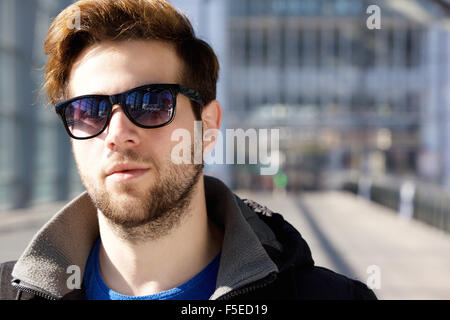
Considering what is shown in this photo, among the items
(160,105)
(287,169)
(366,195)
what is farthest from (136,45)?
(287,169)

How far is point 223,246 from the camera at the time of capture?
169cm

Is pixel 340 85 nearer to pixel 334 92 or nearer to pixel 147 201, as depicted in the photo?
pixel 334 92

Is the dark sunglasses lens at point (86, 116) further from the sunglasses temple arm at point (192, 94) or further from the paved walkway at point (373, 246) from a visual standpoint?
the paved walkway at point (373, 246)

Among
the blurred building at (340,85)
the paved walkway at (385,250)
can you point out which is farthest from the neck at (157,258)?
the blurred building at (340,85)

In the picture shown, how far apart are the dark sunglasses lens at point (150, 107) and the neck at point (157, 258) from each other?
0.92 ft

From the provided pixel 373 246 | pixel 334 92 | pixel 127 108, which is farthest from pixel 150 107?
pixel 334 92

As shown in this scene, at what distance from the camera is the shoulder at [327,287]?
159cm

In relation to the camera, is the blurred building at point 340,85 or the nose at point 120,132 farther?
the blurred building at point 340,85

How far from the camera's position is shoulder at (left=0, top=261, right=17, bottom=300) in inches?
64.8

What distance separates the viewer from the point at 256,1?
102 ft

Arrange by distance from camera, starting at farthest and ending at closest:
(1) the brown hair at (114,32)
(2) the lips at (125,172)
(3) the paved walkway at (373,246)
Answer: (3) the paved walkway at (373,246) < (1) the brown hair at (114,32) < (2) the lips at (125,172)

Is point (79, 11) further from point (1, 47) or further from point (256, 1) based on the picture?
point (256, 1)
